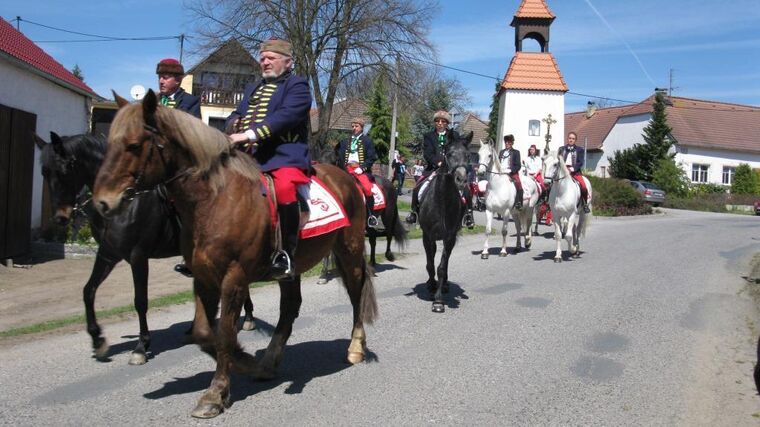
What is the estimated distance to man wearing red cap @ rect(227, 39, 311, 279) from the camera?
5153 mm

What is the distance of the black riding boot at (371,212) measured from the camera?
1127cm

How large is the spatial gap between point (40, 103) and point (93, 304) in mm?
10672

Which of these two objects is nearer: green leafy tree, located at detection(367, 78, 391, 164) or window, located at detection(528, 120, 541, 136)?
window, located at detection(528, 120, 541, 136)

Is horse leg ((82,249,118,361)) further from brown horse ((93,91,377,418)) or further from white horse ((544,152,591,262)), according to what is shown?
white horse ((544,152,591,262))

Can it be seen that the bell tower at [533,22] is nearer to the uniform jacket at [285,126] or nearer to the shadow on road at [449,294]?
the shadow on road at [449,294]

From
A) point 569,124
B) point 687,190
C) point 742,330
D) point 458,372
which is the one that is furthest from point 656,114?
point 458,372

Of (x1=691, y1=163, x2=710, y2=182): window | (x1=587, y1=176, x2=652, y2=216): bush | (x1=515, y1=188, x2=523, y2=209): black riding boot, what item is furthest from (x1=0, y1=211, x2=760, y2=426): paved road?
(x1=691, y1=163, x2=710, y2=182): window

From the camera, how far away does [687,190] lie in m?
50.9

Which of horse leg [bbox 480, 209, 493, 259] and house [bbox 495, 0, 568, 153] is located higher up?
house [bbox 495, 0, 568, 153]

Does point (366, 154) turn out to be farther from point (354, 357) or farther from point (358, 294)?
point (354, 357)

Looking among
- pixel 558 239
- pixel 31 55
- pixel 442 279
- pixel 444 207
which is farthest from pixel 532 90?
pixel 442 279

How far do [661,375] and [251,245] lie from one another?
13.6 ft

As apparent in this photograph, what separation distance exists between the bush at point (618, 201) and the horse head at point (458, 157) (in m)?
25.3

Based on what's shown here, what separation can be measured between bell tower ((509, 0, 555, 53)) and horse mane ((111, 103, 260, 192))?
Result: 4765 cm
